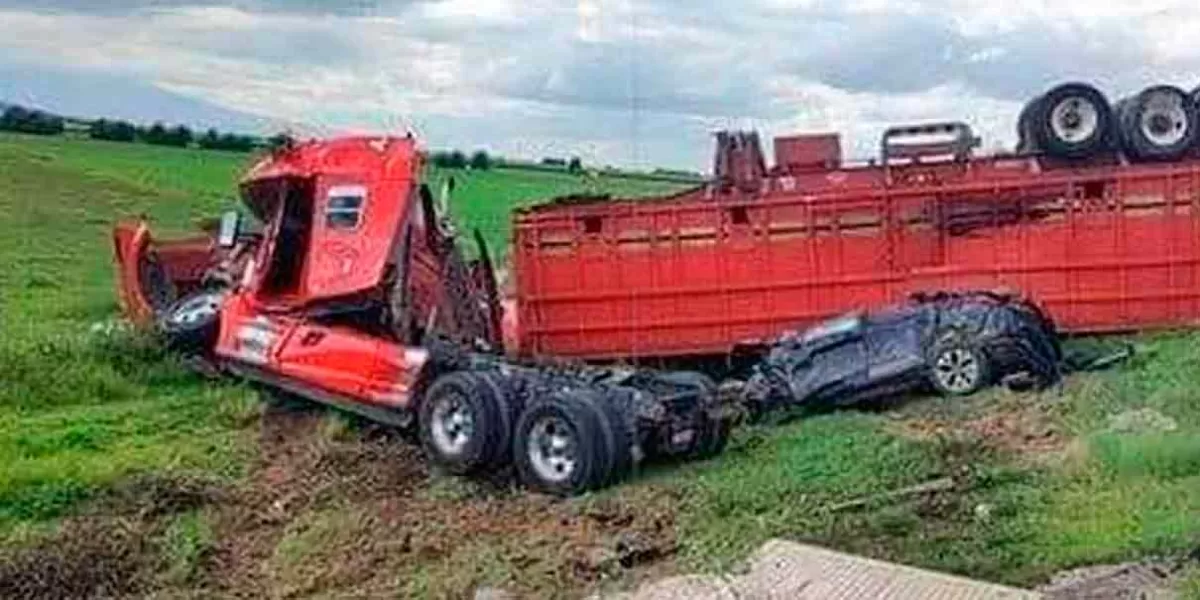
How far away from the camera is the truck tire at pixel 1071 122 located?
1923 cm

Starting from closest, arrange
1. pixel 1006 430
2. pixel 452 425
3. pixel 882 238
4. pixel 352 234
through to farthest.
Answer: pixel 1006 430 → pixel 452 425 → pixel 352 234 → pixel 882 238

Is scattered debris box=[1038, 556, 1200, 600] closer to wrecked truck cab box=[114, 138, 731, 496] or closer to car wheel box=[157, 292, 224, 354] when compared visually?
wrecked truck cab box=[114, 138, 731, 496]

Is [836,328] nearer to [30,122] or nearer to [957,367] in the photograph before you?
[957,367]

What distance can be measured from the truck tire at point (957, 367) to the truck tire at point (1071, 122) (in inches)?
148

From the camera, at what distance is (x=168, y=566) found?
42.2 feet

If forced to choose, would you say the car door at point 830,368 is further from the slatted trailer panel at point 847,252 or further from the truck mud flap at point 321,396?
the truck mud flap at point 321,396

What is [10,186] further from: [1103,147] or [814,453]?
[814,453]

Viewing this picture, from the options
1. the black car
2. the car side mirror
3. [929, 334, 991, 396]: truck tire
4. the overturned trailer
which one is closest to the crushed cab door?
the car side mirror

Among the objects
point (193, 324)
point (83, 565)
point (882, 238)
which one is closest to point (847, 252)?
point (882, 238)

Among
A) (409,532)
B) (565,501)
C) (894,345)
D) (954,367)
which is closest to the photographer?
(409,532)

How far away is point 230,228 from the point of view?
1906 centimetres

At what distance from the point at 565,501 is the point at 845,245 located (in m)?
5.99

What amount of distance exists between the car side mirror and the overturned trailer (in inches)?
101

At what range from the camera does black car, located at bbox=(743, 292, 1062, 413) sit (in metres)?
16.2
